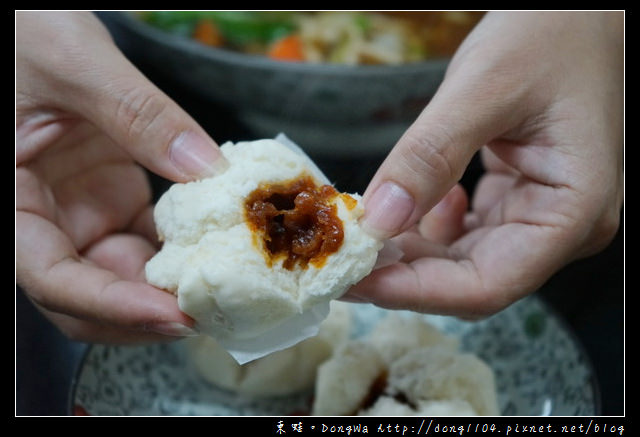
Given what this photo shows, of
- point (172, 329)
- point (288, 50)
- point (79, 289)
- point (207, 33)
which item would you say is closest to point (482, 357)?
point (172, 329)

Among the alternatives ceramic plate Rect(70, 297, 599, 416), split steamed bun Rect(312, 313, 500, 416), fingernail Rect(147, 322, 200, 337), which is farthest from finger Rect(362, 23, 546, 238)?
ceramic plate Rect(70, 297, 599, 416)

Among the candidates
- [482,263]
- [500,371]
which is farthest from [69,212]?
[500,371]

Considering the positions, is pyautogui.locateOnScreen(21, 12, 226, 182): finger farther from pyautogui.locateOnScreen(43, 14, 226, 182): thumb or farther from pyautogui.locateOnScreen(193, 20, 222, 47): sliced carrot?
pyautogui.locateOnScreen(193, 20, 222, 47): sliced carrot

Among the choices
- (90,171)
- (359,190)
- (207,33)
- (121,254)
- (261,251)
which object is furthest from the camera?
(207,33)

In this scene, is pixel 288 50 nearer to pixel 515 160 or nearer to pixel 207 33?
pixel 207 33

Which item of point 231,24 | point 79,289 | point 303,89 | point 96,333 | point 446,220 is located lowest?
point 96,333
